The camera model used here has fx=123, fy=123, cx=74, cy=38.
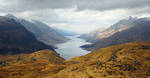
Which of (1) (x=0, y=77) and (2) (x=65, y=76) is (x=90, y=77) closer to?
(2) (x=65, y=76)

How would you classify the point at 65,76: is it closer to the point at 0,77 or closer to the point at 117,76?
the point at 117,76

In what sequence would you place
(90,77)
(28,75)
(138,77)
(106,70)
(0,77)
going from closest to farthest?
(138,77) < (90,77) < (106,70) < (0,77) < (28,75)

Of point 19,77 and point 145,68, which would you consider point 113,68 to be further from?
point 19,77

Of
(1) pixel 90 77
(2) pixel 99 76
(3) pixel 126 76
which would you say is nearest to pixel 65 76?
(1) pixel 90 77

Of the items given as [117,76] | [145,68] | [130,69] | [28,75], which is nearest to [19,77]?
[28,75]

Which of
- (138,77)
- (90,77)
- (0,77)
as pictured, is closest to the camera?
(138,77)

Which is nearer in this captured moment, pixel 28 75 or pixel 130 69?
pixel 130 69

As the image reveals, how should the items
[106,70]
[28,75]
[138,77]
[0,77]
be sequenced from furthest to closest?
1. [28,75]
2. [0,77]
3. [106,70]
4. [138,77]

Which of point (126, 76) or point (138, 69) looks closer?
point (126, 76)
